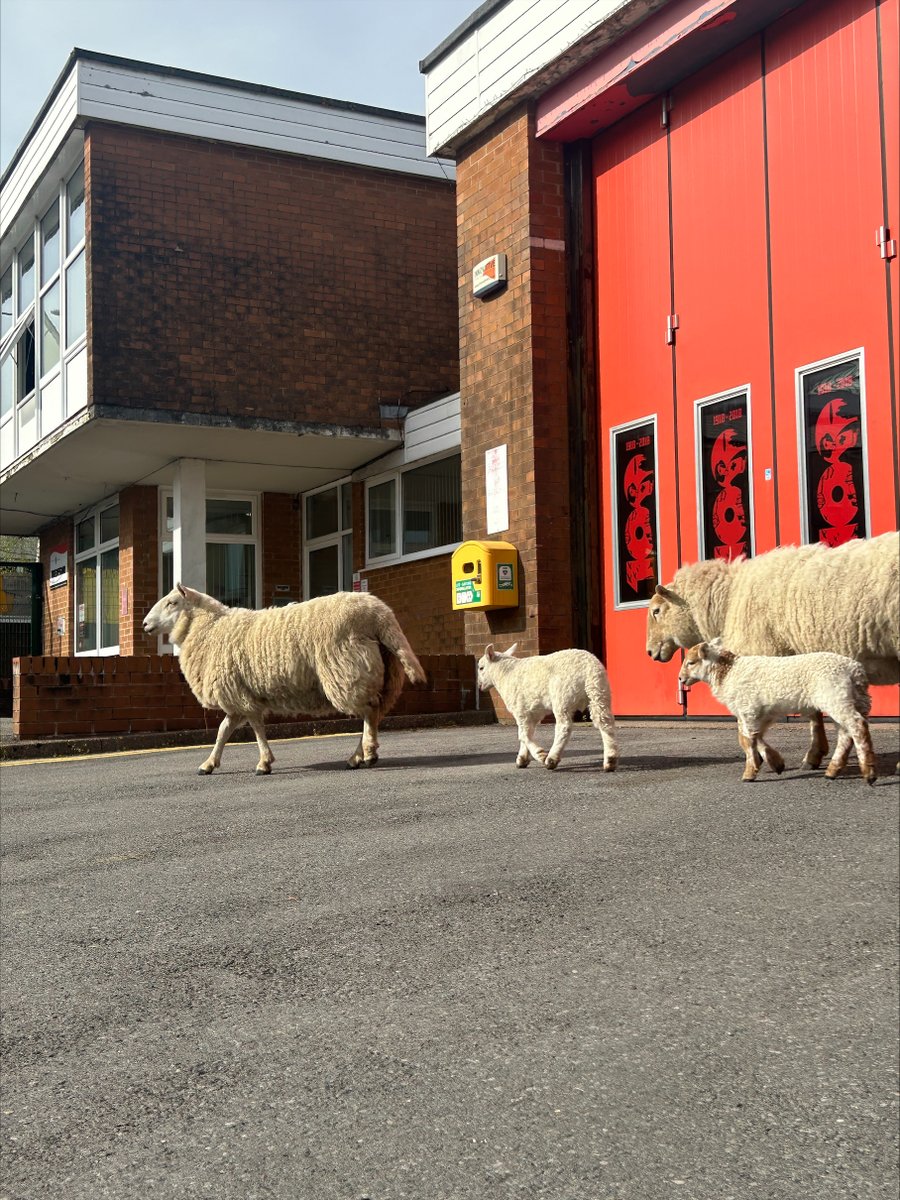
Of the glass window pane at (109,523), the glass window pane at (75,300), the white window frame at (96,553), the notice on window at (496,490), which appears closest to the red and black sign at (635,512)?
the notice on window at (496,490)

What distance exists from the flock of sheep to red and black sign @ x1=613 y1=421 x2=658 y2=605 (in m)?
3.73

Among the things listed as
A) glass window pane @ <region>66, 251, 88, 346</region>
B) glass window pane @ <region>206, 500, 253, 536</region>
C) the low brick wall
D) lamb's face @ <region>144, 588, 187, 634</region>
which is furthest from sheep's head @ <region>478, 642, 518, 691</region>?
glass window pane @ <region>206, 500, 253, 536</region>

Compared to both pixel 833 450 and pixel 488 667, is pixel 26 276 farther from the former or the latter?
pixel 488 667

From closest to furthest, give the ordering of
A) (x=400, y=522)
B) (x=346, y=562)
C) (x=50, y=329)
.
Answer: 1. (x=400, y=522)
2. (x=50, y=329)
3. (x=346, y=562)

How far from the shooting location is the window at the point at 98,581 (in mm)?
20422

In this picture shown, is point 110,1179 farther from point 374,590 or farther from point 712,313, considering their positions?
point 374,590

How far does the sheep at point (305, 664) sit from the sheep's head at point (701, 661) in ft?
8.70

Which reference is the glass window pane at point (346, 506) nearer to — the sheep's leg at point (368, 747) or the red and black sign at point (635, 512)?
the red and black sign at point (635, 512)

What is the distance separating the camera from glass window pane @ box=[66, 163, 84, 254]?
17016 mm

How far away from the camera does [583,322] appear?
1279 centimetres

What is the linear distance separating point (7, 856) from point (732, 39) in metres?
9.08

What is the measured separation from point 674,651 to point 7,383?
656 inches

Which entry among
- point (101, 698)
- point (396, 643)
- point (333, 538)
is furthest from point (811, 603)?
point (333, 538)

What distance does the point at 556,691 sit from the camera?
7.47m
